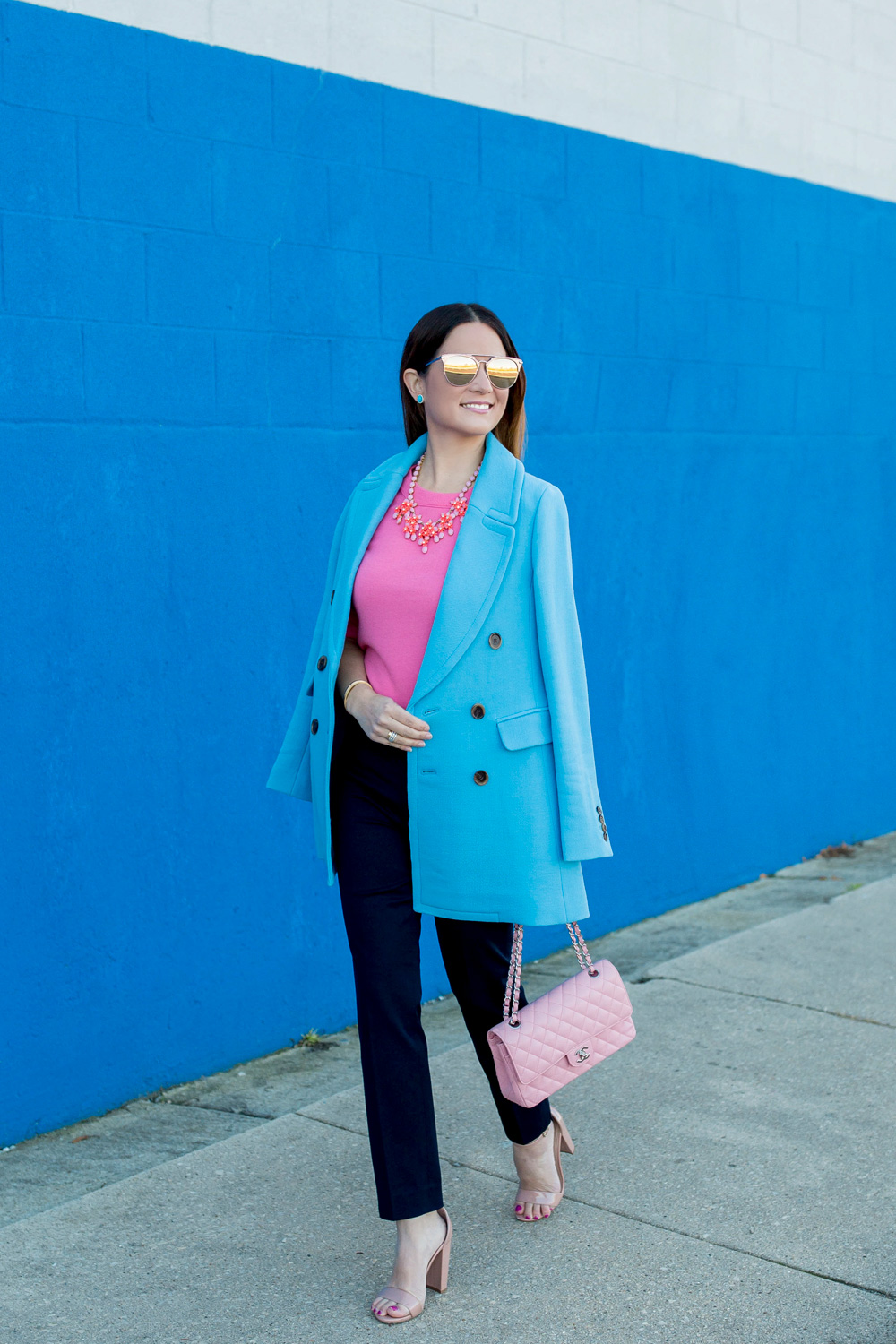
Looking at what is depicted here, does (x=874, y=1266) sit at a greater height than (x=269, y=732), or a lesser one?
lesser

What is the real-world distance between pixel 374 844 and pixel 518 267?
9.31 feet

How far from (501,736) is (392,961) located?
52 centimetres

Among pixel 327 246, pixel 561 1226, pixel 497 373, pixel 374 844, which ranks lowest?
pixel 561 1226

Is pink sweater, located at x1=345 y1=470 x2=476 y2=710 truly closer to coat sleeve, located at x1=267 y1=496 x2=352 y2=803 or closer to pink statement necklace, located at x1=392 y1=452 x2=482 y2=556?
pink statement necklace, located at x1=392 y1=452 x2=482 y2=556

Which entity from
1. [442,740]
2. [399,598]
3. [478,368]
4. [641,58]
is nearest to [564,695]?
[442,740]

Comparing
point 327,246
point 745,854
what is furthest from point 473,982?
point 745,854

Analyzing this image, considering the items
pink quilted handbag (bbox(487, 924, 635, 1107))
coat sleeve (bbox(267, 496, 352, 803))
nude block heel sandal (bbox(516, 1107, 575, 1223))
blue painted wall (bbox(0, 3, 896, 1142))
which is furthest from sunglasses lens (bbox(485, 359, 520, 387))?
nude block heel sandal (bbox(516, 1107, 575, 1223))

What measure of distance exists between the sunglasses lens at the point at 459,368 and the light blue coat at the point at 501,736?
0.75 ft

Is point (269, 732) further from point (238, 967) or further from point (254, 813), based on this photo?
point (238, 967)

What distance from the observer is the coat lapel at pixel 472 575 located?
307 cm

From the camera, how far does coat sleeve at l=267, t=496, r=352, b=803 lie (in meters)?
3.30

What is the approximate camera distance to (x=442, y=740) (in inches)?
122

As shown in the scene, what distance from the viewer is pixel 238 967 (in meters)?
4.46

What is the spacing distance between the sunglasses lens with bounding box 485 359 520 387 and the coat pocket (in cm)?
69
